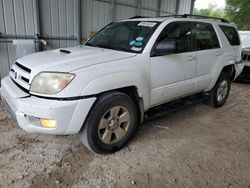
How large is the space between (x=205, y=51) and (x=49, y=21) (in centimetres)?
402

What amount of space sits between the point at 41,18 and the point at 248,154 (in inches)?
208

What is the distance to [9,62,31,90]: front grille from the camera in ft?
7.81

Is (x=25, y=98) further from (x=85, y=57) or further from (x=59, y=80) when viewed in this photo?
(x=85, y=57)

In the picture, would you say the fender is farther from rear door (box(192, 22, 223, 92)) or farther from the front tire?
rear door (box(192, 22, 223, 92))

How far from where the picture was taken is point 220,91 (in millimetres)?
4496

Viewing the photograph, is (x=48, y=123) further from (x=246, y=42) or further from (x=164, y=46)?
(x=246, y=42)

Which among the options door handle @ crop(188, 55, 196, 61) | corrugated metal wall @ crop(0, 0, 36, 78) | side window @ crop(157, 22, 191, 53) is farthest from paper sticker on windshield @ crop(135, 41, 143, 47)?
corrugated metal wall @ crop(0, 0, 36, 78)

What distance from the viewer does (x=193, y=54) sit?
348cm

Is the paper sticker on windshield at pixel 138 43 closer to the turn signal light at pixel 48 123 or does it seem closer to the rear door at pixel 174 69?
the rear door at pixel 174 69

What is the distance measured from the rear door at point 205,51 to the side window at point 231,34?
1.49ft

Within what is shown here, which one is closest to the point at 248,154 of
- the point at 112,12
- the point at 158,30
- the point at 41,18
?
the point at 158,30

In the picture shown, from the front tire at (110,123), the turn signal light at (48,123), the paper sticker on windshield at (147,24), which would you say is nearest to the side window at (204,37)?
the paper sticker on windshield at (147,24)

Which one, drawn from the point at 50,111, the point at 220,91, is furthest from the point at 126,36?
the point at 220,91

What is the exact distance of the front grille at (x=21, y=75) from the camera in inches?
93.7
